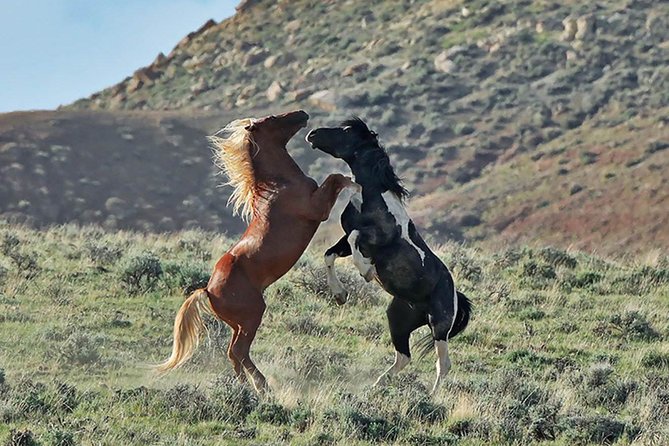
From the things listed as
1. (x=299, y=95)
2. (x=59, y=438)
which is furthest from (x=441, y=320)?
(x=299, y=95)

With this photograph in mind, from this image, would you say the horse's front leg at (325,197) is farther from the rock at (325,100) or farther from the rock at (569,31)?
→ the rock at (569,31)

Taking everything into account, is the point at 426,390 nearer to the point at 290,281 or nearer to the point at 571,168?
the point at 290,281

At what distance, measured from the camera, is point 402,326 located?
11.0 metres

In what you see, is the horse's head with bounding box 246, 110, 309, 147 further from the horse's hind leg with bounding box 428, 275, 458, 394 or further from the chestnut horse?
the horse's hind leg with bounding box 428, 275, 458, 394

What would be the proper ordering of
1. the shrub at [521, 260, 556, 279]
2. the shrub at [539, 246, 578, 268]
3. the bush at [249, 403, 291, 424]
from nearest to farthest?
the bush at [249, 403, 291, 424] < the shrub at [521, 260, 556, 279] < the shrub at [539, 246, 578, 268]

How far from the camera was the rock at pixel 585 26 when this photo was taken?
62.2 metres

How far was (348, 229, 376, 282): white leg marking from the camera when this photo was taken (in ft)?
34.5

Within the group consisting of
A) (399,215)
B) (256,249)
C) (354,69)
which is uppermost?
(256,249)

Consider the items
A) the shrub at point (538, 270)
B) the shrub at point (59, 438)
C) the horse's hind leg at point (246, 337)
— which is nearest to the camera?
the shrub at point (59, 438)

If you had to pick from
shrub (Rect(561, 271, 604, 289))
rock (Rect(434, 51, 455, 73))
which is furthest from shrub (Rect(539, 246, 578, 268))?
rock (Rect(434, 51, 455, 73))

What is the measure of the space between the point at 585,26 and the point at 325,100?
14.7 metres

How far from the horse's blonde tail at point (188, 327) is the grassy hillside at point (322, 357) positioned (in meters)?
0.26

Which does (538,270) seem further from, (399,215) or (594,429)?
(594,429)

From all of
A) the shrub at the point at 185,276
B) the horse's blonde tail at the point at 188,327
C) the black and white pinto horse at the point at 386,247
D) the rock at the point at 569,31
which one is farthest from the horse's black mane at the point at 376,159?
the rock at the point at 569,31
